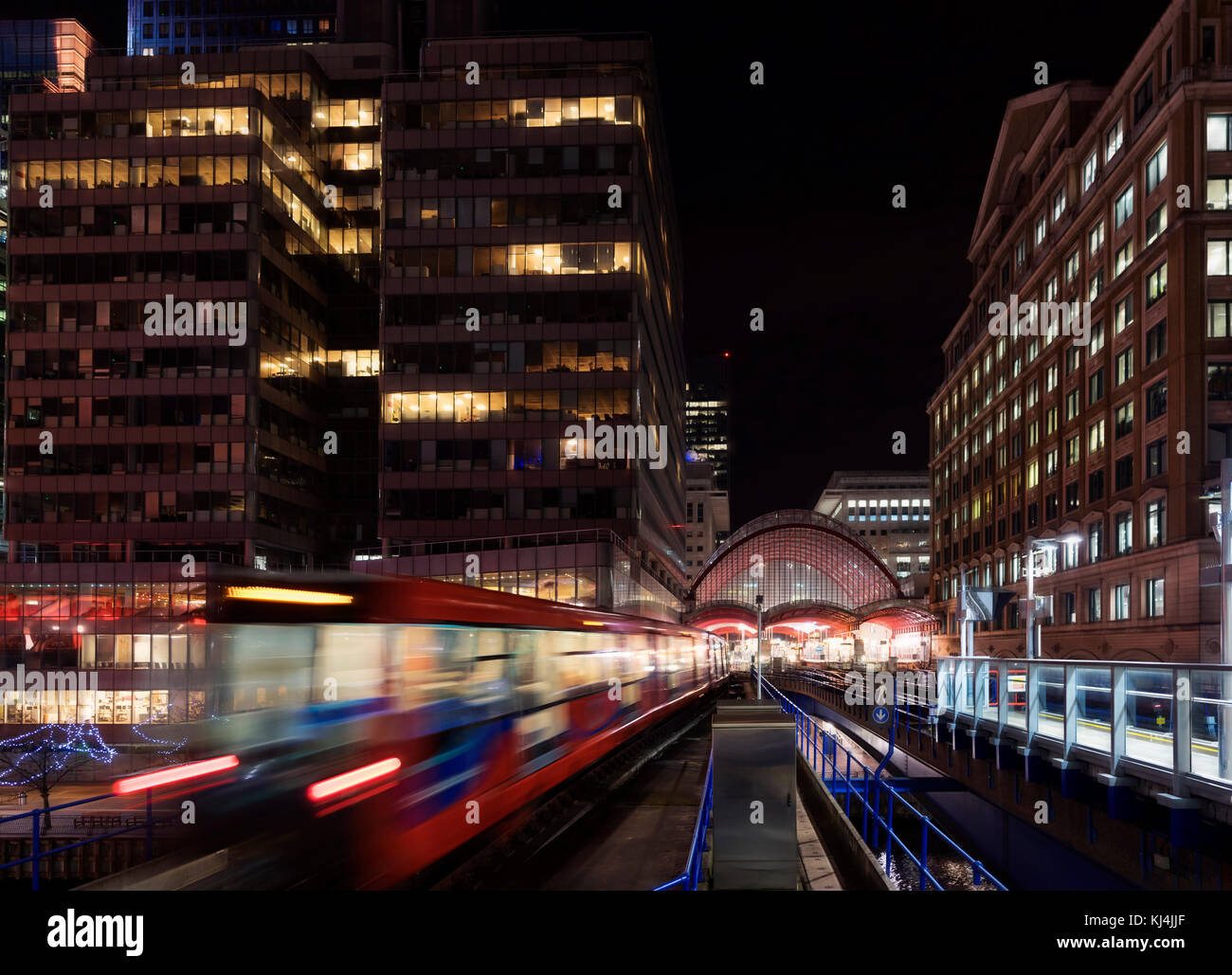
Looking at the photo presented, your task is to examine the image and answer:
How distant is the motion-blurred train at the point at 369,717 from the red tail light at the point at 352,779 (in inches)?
0.6

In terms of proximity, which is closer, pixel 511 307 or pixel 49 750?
pixel 49 750

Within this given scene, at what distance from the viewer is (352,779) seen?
909cm

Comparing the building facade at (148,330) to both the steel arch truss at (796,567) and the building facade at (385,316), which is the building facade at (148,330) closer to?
the building facade at (385,316)

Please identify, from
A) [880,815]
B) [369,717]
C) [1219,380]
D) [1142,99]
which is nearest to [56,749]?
[880,815]

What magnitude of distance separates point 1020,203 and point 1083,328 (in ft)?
70.7

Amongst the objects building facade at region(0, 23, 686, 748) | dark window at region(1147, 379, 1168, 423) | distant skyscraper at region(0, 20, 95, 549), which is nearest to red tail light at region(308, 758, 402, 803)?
dark window at region(1147, 379, 1168, 423)

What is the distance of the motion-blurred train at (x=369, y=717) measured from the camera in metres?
8.34

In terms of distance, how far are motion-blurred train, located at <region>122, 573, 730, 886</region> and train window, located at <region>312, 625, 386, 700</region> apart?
0.01 metres

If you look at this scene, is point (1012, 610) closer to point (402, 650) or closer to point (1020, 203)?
point (1020, 203)

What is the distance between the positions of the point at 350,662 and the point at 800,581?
14676 centimetres

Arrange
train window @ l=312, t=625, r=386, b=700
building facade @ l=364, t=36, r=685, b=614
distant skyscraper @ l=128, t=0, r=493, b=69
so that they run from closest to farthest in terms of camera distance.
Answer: train window @ l=312, t=625, r=386, b=700
building facade @ l=364, t=36, r=685, b=614
distant skyscraper @ l=128, t=0, r=493, b=69

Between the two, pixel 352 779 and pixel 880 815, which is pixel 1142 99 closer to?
pixel 880 815

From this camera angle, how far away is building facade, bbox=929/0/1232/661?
42531 mm

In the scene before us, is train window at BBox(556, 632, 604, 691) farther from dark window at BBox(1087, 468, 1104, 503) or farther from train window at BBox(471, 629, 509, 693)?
dark window at BBox(1087, 468, 1104, 503)
